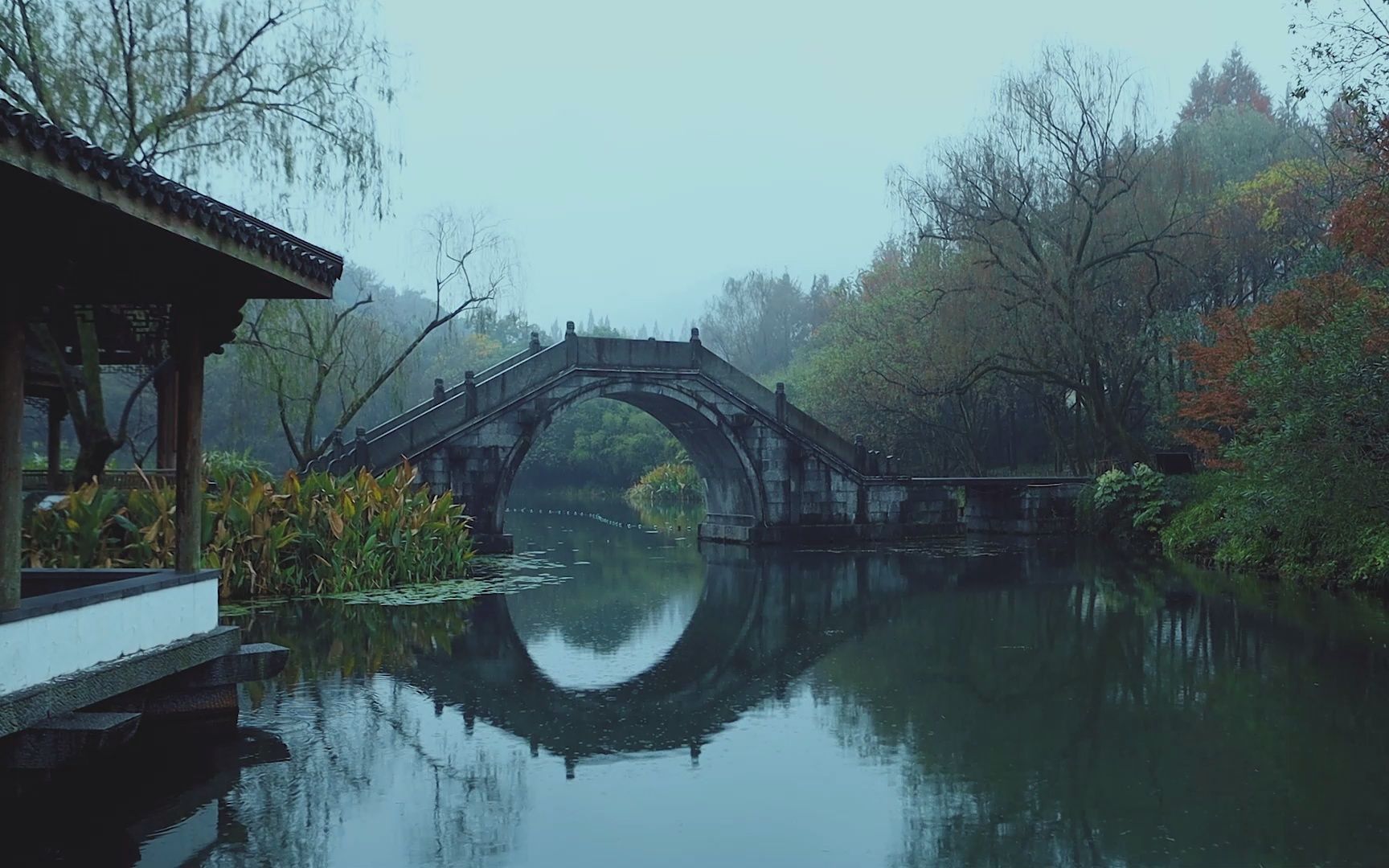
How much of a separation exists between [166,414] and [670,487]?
95.4ft

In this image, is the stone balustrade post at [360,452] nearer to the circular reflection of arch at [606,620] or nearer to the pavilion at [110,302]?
the circular reflection of arch at [606,620]

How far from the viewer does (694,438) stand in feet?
82.7

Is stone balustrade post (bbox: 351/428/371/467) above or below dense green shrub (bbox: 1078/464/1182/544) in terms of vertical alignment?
above

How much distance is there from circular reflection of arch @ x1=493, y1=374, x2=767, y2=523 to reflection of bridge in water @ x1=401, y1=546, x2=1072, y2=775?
17.4 feet

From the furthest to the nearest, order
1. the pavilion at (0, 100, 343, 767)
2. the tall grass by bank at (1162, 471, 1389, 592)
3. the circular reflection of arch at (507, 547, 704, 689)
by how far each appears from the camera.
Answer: the tall grass by bank at (1162, 471, 1389, 592), the circular reflection of arch at (507, 547, 704, 689), the pavilion at (0, 100, 343, 767)

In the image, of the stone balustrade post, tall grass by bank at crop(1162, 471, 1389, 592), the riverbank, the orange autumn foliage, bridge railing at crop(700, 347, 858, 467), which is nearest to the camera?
tall grass by bank at crop(1162, 471, 1389, 592)

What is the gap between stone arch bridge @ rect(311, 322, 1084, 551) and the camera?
67.3 ft

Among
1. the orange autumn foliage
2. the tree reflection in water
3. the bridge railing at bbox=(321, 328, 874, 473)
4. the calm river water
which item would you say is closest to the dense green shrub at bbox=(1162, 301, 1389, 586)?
the orange autumn foliage

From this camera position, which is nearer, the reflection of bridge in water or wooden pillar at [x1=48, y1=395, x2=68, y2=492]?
the reflection of bridge in water

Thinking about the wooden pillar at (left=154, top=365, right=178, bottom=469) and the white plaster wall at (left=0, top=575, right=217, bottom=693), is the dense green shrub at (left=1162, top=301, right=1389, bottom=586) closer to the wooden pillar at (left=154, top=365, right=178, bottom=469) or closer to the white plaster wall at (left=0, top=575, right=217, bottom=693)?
the white plaster wall at (left=0, top=575, right=217, bottom=693)

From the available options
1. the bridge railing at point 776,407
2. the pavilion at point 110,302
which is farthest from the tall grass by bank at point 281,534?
the bridge railing at point 776,407

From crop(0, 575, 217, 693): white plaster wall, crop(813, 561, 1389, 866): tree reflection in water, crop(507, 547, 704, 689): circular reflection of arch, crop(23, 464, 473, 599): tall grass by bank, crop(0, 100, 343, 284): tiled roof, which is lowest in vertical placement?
crop(813, 561, 1389, 866): tree reflection in water

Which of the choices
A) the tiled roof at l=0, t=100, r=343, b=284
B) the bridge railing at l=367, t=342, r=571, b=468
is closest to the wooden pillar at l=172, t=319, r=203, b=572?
the tiled roof at l=0, t=100, r=343, b=284

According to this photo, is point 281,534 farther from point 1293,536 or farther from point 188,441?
point 1293,536
